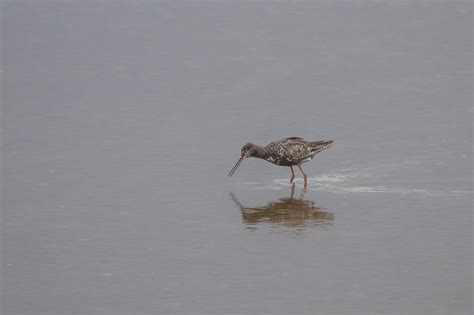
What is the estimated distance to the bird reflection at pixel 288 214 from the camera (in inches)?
659

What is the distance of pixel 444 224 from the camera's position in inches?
646

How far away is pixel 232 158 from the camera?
20.5m

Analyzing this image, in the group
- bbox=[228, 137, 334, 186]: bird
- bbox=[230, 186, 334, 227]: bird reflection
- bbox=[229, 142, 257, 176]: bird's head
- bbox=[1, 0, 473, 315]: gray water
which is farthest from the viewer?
bbox=[229, 142, 257, 176]: bird's head

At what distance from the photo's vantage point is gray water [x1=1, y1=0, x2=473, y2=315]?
1402 cm

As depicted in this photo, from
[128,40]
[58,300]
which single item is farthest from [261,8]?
[58,300]

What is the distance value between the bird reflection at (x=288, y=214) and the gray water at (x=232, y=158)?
0.21 ft

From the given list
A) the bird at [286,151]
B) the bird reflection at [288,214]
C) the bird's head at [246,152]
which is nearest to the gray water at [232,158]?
the bird reflection at [288,214]

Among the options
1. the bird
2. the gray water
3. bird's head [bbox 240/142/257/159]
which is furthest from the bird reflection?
bird's head [bbox 240/142/257/159]

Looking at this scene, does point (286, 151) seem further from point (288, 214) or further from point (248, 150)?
point (288, 214)

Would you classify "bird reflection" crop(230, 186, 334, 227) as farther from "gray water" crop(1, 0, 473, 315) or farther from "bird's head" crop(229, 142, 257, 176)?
"bird's head" crop(229, 142, 257, 176)

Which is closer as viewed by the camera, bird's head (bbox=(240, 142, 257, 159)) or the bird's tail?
bird's head (bbox=(240, 142, 257, 159))

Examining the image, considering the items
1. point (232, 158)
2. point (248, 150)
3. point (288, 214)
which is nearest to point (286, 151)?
point (248, 150)

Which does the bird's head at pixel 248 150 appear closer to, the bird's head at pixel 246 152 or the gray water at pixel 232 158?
the bird's head at pixel 246 152

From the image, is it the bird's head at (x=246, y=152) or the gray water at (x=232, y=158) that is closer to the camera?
the gray water at (x=232, y=158)
